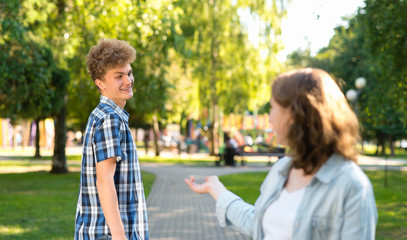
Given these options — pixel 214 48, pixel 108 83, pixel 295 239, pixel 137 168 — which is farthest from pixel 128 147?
pixel 214 48

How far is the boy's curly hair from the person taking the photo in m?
3.00

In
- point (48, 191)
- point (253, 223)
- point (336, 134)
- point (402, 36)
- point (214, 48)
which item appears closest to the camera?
point (336, 134)

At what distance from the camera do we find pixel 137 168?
9.87 feet

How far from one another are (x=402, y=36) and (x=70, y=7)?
11097 millimetres

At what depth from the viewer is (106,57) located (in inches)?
118

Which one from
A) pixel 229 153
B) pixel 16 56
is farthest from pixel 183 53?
pixel 229 153

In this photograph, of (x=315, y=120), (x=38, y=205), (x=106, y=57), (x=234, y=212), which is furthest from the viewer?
(x=38, y=205)

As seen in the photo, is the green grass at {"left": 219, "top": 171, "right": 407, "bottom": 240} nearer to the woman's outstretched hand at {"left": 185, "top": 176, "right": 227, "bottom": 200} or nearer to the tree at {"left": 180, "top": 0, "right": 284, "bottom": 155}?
the woman's outstretched hand at {"left": 185, "top": 176, "right": 227, "bottom": 200}

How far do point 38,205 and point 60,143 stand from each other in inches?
352

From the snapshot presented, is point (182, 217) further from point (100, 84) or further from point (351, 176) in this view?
point (351, 176)

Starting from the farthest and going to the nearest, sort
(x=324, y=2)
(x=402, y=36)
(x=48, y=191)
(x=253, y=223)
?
1. (x=48, y=191)
2. (x=402, y=36)
3. (x=324, y=2)
4. (x=253, y=223)

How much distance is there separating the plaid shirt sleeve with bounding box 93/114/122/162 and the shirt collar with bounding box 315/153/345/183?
4.17 ft

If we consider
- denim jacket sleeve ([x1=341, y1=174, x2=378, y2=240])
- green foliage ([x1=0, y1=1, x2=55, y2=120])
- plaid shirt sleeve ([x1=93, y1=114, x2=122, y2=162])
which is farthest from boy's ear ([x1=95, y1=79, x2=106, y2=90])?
green foliage ([x1=0, y1=1, x2=55, y2=120])

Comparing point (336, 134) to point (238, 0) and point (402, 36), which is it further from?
point (238, 0)
